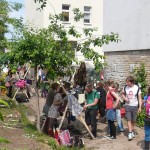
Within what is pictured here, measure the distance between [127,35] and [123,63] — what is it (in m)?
1.24

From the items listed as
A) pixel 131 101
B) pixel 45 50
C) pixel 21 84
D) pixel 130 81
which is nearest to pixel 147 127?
pixel 131 101

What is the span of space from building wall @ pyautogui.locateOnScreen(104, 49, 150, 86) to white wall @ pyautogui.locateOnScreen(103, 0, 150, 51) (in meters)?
0.23

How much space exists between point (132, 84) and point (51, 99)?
2485mm

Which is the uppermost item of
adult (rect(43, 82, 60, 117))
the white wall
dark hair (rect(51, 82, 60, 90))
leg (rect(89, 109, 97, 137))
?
the white wall

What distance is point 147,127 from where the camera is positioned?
8469 millimetres

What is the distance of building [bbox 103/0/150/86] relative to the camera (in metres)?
14.0

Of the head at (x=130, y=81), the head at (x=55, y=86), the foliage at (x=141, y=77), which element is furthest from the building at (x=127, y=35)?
the head at (x=55, y=86)

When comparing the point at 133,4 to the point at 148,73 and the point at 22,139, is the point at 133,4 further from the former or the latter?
the point at 22,139

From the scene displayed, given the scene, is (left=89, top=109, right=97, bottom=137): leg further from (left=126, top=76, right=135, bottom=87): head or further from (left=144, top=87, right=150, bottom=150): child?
(left=144, top=87, right=150, bottom=150): child

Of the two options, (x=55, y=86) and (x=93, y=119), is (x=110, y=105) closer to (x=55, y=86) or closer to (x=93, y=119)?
(x=93, y=119)

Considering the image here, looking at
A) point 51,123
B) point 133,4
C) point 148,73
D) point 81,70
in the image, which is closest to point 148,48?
point 148,73

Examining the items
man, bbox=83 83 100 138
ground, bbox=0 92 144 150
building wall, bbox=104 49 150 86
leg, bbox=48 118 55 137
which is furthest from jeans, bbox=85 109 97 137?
building wall, bbox=104 49 150 86

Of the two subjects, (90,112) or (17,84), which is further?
(17,84)

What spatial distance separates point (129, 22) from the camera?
15.0 m
